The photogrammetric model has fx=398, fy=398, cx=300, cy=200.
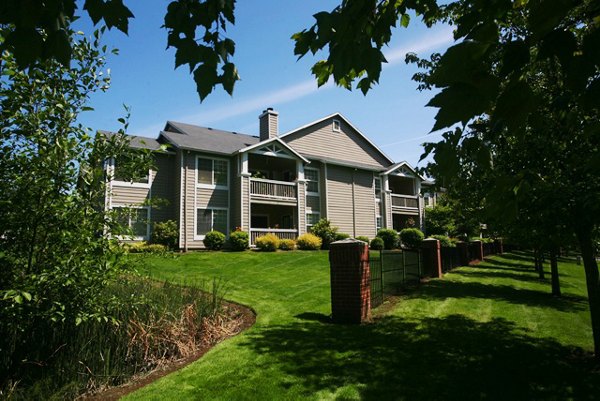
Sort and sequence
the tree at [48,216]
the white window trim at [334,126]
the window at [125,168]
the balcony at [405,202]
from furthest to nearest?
1. the balcony at [405,202]
2. the white window trim at [334,126]
3. the window at [125,168]
4. the tree at [48,216]

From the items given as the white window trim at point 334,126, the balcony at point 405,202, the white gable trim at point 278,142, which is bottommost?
the balcony at point 405,202

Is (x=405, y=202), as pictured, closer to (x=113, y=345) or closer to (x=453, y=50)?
(x=113, y=345)

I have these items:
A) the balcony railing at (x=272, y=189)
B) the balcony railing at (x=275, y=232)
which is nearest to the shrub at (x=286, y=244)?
the balcony railing at (x=275, y=232)

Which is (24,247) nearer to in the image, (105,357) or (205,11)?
(105,357)

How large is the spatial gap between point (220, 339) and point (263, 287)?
14.6 feet

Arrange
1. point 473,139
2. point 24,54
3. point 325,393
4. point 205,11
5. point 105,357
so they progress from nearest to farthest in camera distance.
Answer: point 24,54 < point 473,139 < point 205,11 < point 325,393 < point 105,357

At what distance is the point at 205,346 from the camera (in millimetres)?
6809

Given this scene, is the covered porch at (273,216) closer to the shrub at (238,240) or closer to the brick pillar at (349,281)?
the shrub at (238,240)

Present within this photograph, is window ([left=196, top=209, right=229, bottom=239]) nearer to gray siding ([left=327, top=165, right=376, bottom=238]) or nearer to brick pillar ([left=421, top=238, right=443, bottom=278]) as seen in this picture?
gray siding ([left=327, top=165, right=376, bottom=238])

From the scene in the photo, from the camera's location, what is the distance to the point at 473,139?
2375 millimetres

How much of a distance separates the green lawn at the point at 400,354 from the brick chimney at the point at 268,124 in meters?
16.4

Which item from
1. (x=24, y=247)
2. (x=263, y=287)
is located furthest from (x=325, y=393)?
(x=263, y=287)

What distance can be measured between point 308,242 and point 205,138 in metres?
9.15

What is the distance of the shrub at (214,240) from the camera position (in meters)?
20.9
